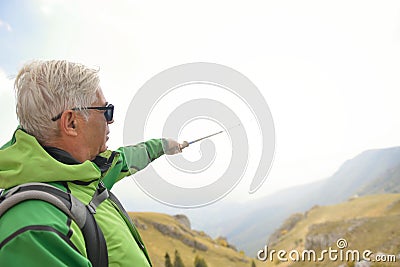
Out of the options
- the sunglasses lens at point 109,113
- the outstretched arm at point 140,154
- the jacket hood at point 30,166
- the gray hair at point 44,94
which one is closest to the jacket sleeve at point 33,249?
the jacket hood at point 30,166

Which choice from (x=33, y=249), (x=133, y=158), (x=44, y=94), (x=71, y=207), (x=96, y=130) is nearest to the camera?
(x=33, y=249)

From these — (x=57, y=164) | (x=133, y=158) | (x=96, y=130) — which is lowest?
(x=133, y=158)

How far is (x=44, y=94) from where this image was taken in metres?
1.85

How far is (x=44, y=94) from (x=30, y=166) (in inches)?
16.3

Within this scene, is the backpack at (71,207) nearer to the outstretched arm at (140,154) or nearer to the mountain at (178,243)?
the outstretched arm at (140,154)

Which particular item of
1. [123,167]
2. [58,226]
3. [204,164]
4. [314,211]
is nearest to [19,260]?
[58,226]

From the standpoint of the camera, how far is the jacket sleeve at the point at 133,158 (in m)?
3.06

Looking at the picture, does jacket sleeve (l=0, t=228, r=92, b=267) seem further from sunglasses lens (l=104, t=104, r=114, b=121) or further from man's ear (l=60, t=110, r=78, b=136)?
sunglasses lens (l=104, t=104, r=114, b=121)

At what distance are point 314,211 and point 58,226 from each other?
8619 cm

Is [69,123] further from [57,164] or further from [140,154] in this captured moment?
[140,154]

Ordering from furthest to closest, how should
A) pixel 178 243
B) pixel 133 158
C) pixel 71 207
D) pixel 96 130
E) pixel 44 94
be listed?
pixel 178 243 < pixel 133 158 < pixel 96 130 < pixel 44 94 < pixel 71 207

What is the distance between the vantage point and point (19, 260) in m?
1.32

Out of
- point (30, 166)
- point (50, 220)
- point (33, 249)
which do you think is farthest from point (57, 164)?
point (33, 249)

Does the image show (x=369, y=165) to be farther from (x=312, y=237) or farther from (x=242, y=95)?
(x=242, y=95)
